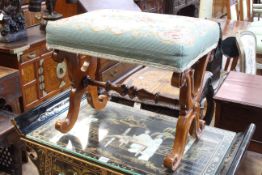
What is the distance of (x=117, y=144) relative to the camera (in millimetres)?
1306

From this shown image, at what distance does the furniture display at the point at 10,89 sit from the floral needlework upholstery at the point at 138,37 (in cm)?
66

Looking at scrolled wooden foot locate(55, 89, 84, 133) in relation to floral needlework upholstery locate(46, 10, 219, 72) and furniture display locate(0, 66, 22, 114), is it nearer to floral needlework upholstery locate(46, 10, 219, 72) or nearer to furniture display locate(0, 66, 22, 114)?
floral needlework upholstery locate(46, 10, 219, 72)

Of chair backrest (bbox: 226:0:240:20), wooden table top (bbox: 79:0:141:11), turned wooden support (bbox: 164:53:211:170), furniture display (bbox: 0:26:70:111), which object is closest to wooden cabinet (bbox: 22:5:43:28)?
furniture display (bbox: 0:26:70:111)

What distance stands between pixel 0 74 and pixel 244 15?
2633 mm

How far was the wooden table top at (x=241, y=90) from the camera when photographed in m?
1.73

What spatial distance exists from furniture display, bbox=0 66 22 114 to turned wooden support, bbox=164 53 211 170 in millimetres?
1019

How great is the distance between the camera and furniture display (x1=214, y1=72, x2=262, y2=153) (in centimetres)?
172

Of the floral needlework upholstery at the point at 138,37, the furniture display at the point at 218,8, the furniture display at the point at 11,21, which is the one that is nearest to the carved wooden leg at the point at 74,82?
the floral needlework upholstery at the point at 138,37

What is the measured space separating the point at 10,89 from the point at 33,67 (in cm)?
24

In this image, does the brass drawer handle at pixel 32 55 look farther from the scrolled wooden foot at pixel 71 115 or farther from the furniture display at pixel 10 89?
the scrolled wooden foot at pixel 71 115

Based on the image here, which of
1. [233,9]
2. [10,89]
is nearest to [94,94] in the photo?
[10,89]

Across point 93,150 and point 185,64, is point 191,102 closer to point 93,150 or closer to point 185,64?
point 185,64

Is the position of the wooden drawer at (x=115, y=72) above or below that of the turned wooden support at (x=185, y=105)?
below

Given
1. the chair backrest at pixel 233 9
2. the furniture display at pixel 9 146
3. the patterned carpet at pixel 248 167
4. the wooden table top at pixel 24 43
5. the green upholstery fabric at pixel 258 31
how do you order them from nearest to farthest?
the furniture display at pixel 9 146 < the wooden table top at pixel 24 43 < the patterned carpet at pixel 248 167 < the green upholstery fabric at pixel 258 31 < the chair backrest at pixel 233 9
